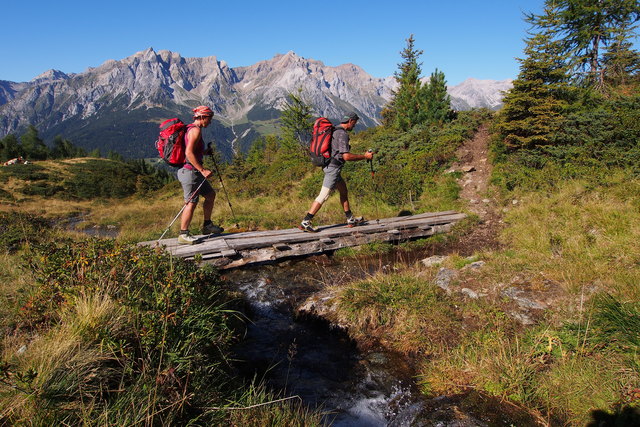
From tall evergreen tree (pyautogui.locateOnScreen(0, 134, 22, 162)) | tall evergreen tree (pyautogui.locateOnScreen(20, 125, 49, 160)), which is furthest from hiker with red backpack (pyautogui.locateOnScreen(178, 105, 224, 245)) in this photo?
tall evergreen tree (pyautogui.locateOnScreen(20, 125, 49, 160))

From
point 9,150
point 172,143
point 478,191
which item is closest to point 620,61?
point 478,191

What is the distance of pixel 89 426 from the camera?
1.97 m

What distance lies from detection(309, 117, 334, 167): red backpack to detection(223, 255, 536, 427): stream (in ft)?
10.2

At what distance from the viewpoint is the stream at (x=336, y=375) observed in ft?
10.1

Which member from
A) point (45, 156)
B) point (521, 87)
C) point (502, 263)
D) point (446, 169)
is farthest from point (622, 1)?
point (45, 156)

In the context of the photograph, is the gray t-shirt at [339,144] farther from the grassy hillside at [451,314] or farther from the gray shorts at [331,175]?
the grassy hillside at [451,314]

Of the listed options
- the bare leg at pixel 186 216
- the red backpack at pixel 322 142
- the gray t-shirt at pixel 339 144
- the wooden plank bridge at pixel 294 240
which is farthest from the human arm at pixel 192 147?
the gray t-shirt at pixel 339 144

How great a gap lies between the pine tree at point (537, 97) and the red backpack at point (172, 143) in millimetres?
11635

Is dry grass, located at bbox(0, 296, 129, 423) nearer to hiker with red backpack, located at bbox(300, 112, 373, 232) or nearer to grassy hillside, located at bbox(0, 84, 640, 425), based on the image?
grassy hillside, located at bbox(0, 84, 640, 425)

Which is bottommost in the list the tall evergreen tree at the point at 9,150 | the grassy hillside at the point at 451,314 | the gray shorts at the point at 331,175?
the grassy hillside at the point at 451,314

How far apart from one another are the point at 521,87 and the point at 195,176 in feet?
41.4

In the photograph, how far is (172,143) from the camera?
20.6 feet

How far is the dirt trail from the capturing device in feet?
28.1

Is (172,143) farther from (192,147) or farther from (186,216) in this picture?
(186,216)
